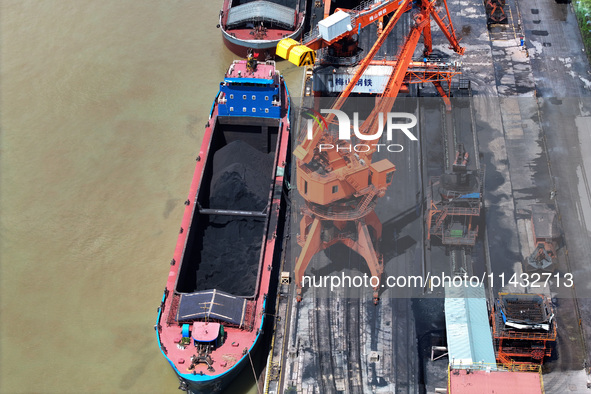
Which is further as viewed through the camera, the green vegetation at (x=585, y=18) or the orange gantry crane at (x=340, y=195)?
the green vegetation at (x=585, y=18)

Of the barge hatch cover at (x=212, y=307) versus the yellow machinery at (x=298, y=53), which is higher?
the yellow machinery at (x=298, y=53)

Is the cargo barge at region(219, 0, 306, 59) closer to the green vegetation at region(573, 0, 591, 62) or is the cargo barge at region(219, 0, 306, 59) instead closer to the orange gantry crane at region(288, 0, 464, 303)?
the orange gantry crane at region(288, 0, 464, 303)

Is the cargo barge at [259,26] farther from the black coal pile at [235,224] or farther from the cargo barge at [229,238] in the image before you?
the black coal pile at [235,224]

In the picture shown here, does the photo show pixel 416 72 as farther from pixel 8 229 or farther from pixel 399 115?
pixel 8 229

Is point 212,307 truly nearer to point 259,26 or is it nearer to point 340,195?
point 340,195

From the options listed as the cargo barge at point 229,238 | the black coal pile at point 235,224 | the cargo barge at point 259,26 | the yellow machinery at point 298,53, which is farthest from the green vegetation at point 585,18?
the black coal pile at point 235,224

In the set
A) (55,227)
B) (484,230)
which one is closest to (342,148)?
(484,230)

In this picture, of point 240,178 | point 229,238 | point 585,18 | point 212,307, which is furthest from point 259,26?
point 212,307

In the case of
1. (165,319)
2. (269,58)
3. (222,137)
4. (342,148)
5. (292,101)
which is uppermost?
(269,58)
